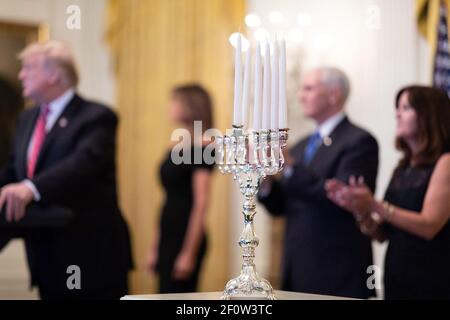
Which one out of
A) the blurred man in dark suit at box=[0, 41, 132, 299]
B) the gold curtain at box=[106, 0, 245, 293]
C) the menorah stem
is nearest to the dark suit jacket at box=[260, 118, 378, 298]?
the blurred man in dark suit at box=[0, 41, 132, 299]

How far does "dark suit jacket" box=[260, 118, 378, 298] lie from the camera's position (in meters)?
3.74

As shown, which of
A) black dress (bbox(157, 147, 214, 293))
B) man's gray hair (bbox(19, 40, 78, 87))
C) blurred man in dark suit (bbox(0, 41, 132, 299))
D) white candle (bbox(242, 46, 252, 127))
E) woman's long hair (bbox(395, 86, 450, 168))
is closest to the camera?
white candle (bbox(242, 46, 252, 127))

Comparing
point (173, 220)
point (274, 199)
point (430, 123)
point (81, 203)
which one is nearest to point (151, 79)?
point (173, 220)

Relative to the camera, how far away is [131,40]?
7574mm

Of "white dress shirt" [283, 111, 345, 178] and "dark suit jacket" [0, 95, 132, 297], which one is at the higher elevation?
"white dress shirt" [283, 111, 345, 178]

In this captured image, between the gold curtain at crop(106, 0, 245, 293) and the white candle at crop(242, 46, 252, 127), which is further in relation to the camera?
the gold curtain at crop(106, 0, 245, 293)

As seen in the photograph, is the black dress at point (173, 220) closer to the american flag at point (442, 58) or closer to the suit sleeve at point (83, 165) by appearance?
the suit sleeve at point (83, 165)

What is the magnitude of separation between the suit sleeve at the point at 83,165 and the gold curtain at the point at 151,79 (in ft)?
10.9

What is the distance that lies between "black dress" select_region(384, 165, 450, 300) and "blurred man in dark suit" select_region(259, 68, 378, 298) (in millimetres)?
555

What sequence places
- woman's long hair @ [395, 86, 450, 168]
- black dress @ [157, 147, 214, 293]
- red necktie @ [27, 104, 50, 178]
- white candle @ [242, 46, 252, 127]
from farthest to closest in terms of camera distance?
black dress @ [157, 147, 214, 293]
red necktie @ [27, 104, 50, 178]
woman's long hair @ [395, 86, 450, 168]
white candle @ [242, 46, 252, 127]

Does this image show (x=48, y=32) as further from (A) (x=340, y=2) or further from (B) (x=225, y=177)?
(A) (x=340, y=2)

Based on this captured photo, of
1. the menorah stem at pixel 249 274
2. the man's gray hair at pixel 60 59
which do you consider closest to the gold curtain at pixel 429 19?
the man's gray hair at pixel 60 59

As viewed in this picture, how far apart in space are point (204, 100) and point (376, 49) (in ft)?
4.18

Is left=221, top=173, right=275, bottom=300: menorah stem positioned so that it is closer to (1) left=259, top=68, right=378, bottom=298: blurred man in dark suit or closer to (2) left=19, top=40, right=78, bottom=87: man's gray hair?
(1) left=259, top=68, right=378, bottom=298: blurred man in dark suit
